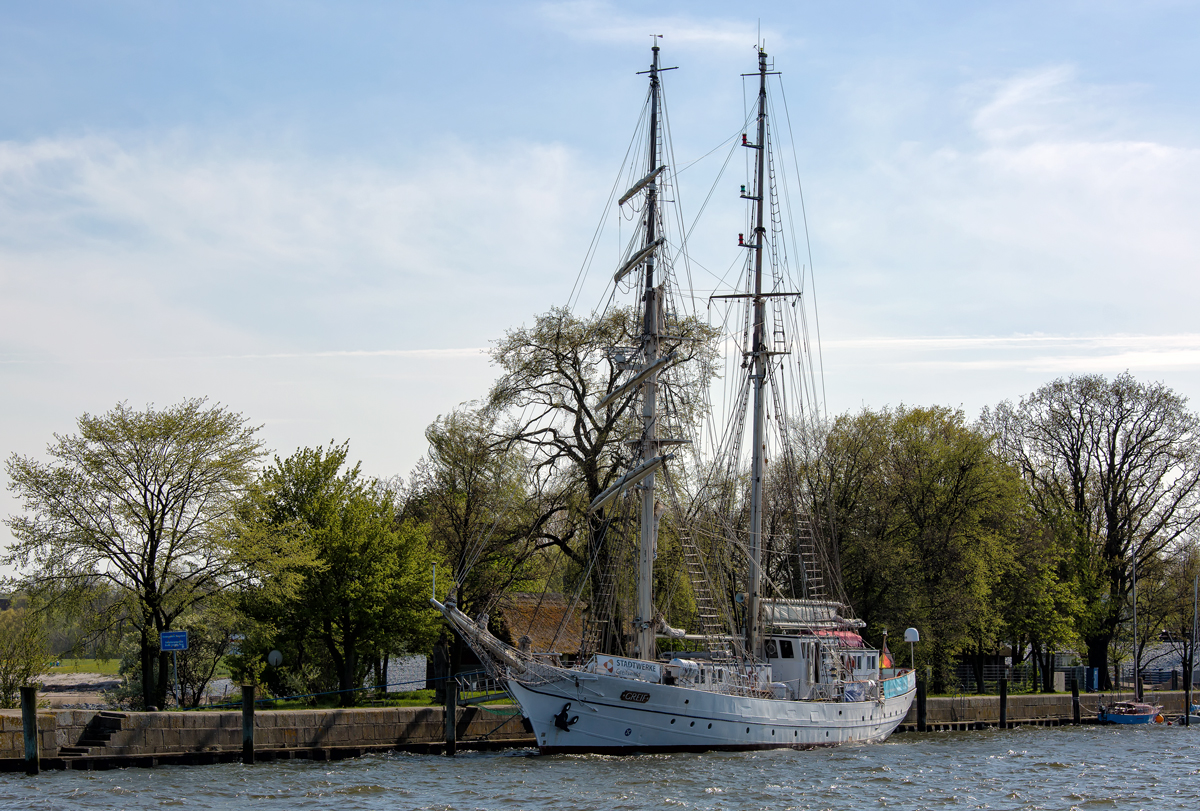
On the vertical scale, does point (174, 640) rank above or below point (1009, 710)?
above

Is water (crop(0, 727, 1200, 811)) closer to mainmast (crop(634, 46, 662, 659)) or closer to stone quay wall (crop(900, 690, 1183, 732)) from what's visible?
mainmast (crop(634, 46, 662, 659))

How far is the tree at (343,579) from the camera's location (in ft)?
130

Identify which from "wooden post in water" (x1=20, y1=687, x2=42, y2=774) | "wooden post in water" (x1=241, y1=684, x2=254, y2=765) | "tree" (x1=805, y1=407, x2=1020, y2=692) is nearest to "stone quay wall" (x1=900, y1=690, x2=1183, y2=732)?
"tree" (x1=805, y1=407, x2=1020, y2=692)

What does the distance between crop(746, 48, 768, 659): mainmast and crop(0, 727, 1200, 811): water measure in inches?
277

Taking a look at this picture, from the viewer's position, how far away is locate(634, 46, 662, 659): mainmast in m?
36.2

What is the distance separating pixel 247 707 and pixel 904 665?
32.0 meters

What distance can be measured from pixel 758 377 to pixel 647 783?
2197 cm

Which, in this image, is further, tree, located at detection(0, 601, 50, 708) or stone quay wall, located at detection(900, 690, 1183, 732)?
stone quay wall, located at detection(900, 690, 1183, 732)

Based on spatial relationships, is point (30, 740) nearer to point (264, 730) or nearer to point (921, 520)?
point (264, 730)

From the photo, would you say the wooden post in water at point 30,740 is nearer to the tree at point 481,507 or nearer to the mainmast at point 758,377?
the tree at point 481,507

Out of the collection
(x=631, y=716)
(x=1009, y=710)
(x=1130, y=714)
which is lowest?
(x=1130, y=714)

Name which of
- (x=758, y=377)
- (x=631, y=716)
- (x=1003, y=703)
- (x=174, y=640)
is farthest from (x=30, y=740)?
(x=1003, y=703)

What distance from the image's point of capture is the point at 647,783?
27.5 metres

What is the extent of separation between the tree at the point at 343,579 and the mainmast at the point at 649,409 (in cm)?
865
